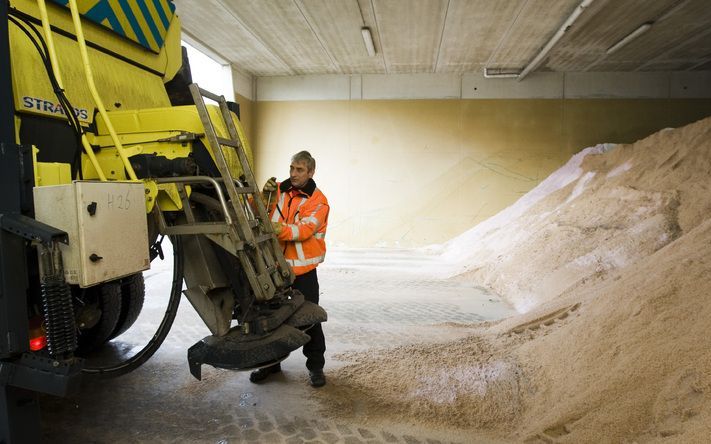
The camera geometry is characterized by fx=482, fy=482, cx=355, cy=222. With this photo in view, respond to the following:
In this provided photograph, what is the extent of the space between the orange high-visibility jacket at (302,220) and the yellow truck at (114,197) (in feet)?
1.16

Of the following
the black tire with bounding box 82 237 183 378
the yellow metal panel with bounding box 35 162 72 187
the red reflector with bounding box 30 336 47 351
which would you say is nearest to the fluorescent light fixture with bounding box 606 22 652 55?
the black tire with bounding box 82 237 183 378

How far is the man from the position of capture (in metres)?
3.71

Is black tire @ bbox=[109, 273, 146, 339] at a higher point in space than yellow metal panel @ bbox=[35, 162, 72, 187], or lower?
lower

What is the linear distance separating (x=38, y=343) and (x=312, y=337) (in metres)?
1.90

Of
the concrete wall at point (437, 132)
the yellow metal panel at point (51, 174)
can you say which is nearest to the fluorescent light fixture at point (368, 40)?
the concrete wall at point (437, 132)

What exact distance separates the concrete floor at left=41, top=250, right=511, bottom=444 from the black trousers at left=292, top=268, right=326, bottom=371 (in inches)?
7.2

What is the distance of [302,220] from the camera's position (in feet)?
12.0

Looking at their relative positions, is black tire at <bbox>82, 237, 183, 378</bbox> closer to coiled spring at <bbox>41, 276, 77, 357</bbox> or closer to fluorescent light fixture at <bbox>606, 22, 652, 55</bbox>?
coiled spring at <bbox>41, 276, 77, 357</bbox>

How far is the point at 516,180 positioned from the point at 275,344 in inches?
436

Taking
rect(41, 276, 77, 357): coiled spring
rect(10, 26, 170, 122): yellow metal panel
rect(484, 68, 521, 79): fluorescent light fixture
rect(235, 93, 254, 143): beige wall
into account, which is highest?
rect(484, 68, 521, 79): fluorescent light fixture

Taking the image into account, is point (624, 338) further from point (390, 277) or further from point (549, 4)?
point (549, 4)

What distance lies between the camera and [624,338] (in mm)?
3307

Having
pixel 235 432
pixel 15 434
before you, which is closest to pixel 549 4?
pixel 235 432

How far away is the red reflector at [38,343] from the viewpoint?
238 centimetres
